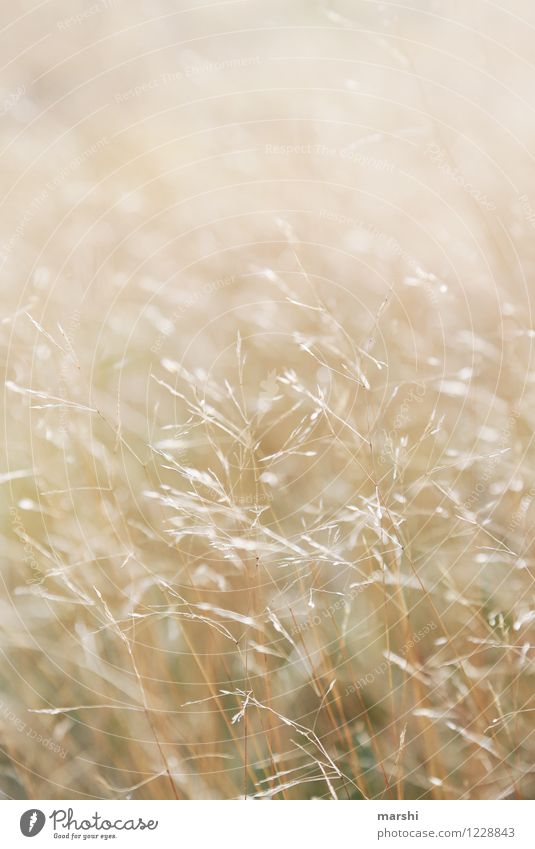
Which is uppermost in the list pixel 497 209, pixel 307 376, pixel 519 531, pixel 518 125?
pixel 518 125

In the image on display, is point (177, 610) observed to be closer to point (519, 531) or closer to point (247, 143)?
point (519, 531)
